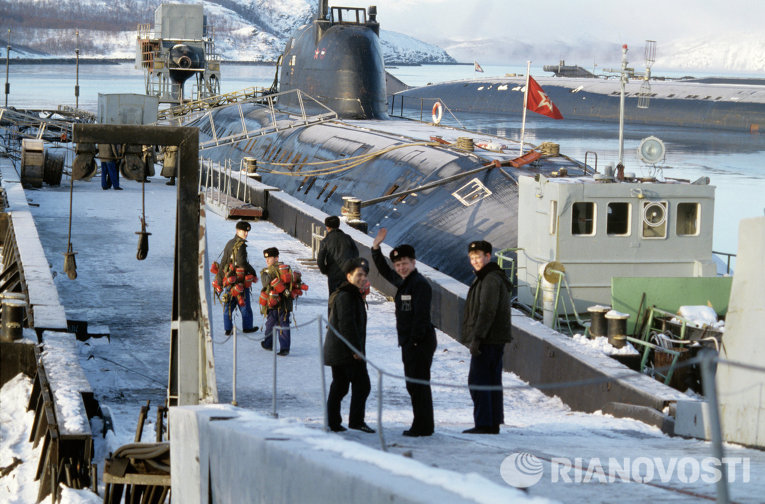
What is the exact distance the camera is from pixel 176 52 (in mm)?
52500

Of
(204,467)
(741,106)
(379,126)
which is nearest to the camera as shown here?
(204,467)

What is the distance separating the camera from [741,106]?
69.3 m

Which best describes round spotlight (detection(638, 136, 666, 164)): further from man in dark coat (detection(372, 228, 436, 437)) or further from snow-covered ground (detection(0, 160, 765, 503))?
man in dark coat (detection(372, 228, 436, 437))

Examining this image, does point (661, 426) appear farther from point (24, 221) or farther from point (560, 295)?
point (24, 221)

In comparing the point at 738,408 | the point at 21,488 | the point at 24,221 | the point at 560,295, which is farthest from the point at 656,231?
the point at 24,221

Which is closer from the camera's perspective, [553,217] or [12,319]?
[12,319]

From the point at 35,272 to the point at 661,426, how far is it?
1068 centimetres

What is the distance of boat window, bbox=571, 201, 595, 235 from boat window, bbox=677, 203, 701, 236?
152 cm

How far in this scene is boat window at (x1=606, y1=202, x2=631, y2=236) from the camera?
15484 mm

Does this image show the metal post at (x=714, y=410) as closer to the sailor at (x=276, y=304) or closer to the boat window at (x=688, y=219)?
the sailor at (x=276, y=304)

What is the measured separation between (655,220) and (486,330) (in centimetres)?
787

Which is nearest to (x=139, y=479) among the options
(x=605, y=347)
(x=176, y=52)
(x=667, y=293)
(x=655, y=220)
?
(x=605, y=347)

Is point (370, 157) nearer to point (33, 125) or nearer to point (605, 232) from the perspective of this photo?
point (605, 232)

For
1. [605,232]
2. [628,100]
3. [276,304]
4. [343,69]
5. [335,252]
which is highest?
[628,100]
